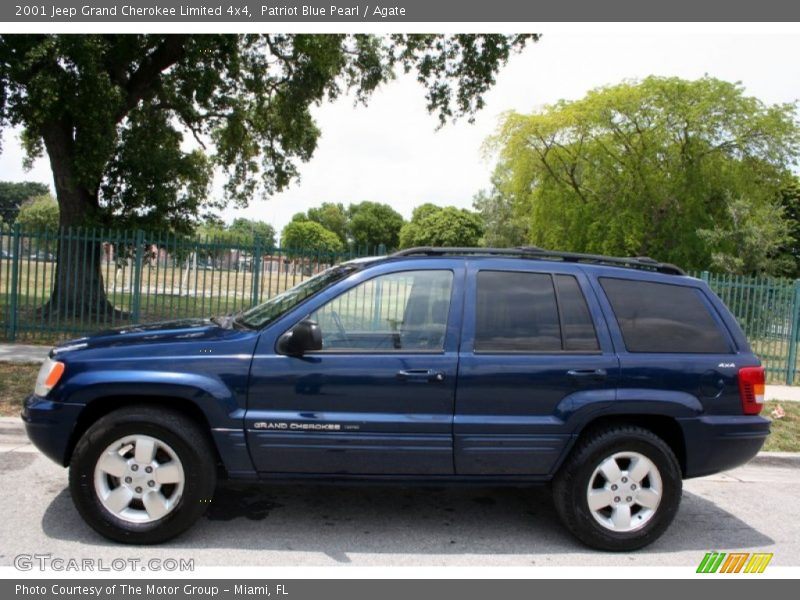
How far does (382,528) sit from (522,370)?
4.94 ft

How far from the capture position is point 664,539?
182 inches

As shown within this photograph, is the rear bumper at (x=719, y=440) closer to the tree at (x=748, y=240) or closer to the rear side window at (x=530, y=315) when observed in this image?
the rear side window at (x=530, y=315)

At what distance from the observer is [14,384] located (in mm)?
8078

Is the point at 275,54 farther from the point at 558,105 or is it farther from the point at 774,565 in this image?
the point at 558,105

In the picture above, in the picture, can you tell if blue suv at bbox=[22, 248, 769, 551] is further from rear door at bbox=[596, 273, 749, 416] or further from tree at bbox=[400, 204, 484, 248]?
tree at bbox=[400, 204, 484, 248]

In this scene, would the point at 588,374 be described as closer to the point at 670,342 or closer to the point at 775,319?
the point at 670,342

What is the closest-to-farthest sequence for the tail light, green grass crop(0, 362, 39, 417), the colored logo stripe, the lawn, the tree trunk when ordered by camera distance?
the colored logo stripe → the tail light → green grass crop(0, 362, 39, 417) → the lawn → the tree trunk

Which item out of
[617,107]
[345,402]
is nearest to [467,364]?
[345,402]

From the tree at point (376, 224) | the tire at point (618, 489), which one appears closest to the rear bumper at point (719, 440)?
the tire at point (618, 489)

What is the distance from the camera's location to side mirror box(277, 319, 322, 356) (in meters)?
3.97

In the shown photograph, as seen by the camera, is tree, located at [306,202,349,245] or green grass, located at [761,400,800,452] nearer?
green grass, located at [761,400,800,452]

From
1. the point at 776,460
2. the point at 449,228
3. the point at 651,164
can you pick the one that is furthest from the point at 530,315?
the point at 449,228

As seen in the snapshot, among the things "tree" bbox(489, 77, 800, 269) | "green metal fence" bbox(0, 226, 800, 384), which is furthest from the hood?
"tree" bbox(489, 77, 800, 269)

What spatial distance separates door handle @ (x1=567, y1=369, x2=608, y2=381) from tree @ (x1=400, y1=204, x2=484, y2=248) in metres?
81.5
